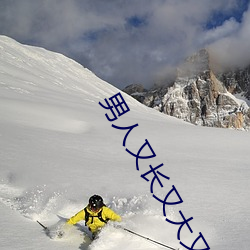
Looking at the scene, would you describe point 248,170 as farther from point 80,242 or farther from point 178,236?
point 80,242

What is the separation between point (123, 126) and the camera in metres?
17.2

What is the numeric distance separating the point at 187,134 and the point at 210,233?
9802 mm

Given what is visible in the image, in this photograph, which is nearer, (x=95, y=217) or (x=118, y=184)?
(x=95, y=217)

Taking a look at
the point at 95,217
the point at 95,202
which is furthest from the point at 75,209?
the point at 95,202

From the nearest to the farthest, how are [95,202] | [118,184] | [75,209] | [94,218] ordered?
1. [95,202]
2. [94,218]
3. [75,209]
4. [118,184]

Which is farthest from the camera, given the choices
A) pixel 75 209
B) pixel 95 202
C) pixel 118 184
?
pixel 118 184

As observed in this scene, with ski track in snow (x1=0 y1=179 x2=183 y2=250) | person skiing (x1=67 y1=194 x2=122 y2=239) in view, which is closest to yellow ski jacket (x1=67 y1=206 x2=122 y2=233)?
person skiing (x1=67 y1=194 x2=122 y2=239)

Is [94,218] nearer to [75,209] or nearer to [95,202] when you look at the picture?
[95,202]

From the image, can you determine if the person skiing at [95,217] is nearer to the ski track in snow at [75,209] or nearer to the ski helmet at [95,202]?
the ski helmet at [95,202]

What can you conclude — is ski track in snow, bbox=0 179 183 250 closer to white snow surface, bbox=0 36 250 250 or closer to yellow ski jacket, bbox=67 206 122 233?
white snow surface, bbox=0 36 250 250

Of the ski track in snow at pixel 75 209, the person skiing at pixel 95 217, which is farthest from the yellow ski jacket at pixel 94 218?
the ski track in snow at pixel 75 209

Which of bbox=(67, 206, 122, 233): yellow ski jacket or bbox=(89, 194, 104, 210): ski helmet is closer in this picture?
bbox=(89, 194, 104, 210): ski helmet

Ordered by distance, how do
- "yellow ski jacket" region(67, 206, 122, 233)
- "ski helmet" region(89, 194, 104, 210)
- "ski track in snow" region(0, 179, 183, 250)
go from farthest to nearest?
"yellow ski jacket" region(67, 206, 122, 233), "ski helmet" region(89, 194, 104, 210), "ski track in snow" region(0, 179, 183, 250)

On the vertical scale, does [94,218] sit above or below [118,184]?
below
